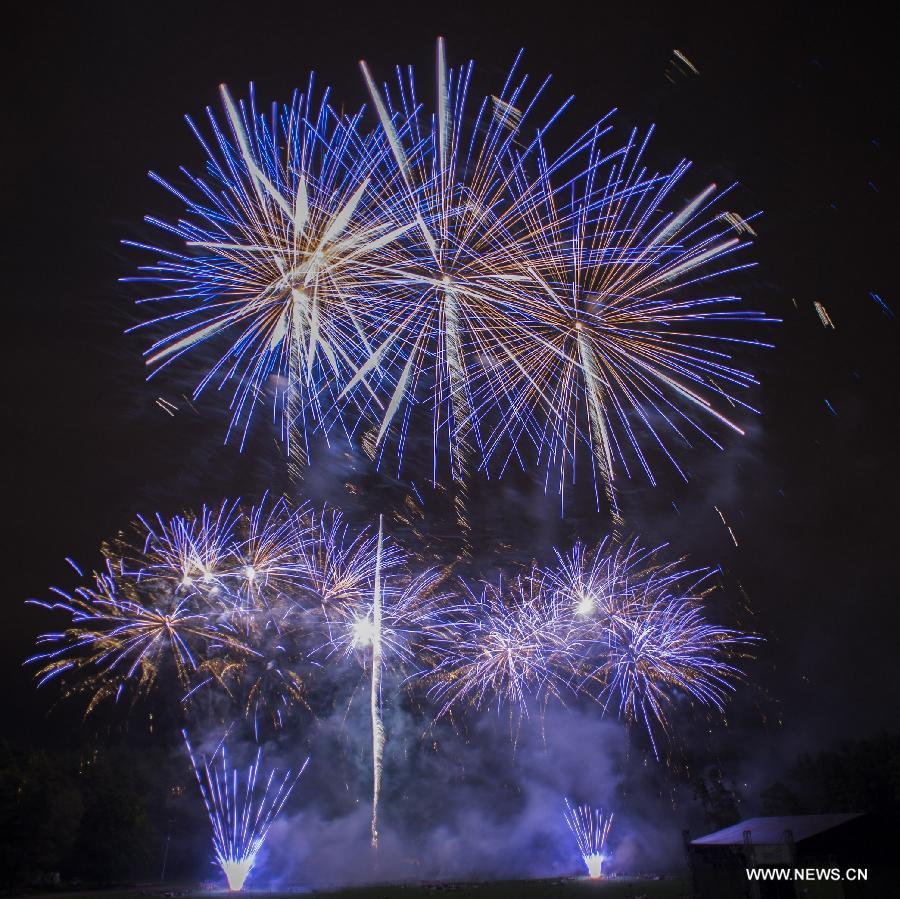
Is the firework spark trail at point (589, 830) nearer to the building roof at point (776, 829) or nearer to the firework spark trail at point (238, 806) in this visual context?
the firework spark trail at point (238, 806)

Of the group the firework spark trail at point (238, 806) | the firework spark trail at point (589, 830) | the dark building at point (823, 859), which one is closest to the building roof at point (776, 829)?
the dark building at point (823, 859)

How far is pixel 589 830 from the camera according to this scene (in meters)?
59.9

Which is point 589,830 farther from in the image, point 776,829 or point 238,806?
point 776,829

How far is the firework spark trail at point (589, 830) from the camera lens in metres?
58.1

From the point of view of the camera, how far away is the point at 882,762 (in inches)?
1954

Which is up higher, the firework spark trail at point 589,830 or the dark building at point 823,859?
the firework spark trail at point 589,830

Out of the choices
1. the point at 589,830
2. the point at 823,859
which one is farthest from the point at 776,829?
the point at 589,830

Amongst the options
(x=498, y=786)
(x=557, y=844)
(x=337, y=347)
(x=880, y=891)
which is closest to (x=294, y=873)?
(x=498, y=786)

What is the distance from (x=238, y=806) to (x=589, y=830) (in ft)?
85.8

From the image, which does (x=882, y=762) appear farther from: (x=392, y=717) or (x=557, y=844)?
(x=392, y=717)

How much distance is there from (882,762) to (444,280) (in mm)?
48666

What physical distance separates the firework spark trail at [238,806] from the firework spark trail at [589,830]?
2050 cm

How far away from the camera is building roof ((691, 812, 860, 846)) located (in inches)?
794

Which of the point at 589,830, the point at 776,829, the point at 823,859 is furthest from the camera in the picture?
the point at 589,830
